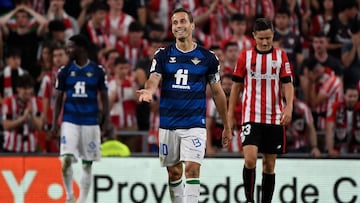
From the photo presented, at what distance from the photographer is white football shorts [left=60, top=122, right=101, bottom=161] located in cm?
1502

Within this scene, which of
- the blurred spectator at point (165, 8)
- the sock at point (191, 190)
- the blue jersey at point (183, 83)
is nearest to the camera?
the sock at point (191, 190)

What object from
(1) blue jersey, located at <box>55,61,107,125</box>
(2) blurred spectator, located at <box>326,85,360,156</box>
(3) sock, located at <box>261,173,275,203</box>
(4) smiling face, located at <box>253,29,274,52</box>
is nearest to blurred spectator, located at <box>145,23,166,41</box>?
(2) blurred spectator, located at <box>326,85,360,156</box>

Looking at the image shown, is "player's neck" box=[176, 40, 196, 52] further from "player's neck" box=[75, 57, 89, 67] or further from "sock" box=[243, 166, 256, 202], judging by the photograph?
"player's neck" box=[75, 57, 89, 67]

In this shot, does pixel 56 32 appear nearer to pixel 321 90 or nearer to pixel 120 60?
pixel 120 60

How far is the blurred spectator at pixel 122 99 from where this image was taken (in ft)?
57.2

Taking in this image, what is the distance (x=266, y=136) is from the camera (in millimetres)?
13102

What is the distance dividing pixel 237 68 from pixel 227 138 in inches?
40.8

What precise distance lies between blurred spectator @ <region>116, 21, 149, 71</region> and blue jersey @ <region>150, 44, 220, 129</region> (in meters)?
6.35

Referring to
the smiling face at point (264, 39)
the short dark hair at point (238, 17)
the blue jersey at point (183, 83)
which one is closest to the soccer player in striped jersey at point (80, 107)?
the smiling face at point (264, 39)

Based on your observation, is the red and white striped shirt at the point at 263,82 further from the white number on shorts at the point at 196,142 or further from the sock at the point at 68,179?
the sock at the point at 68,179

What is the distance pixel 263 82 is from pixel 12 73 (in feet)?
19.1

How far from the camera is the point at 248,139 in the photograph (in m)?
13.0

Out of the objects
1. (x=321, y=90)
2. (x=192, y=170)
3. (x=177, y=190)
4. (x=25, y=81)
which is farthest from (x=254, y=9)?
(x=192, y=170)

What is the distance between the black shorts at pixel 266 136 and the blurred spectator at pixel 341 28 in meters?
6.21
